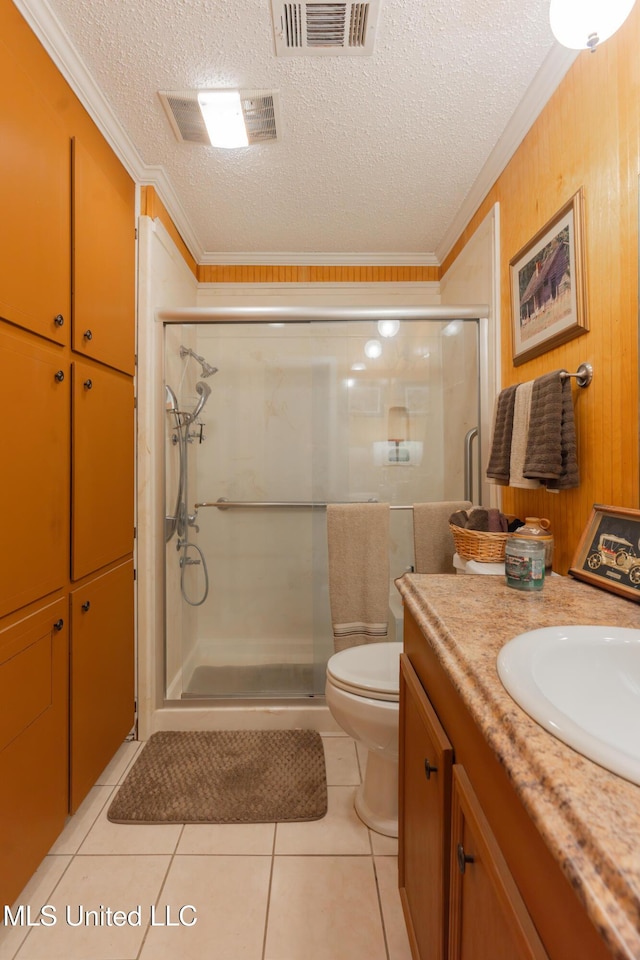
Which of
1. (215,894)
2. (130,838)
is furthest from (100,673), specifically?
(215,894)

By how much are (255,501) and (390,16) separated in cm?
181

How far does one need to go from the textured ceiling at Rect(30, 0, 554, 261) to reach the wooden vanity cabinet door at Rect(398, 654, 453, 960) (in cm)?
178

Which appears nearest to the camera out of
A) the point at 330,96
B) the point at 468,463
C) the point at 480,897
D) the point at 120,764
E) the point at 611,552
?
the point at 480,897

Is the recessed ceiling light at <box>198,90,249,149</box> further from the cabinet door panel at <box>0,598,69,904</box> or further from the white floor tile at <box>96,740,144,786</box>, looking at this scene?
the white floor tile at <box>96,740,144,786</box>

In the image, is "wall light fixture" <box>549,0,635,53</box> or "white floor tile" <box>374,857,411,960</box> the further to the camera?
"white floor tile" <box>374,857,411,960</box>

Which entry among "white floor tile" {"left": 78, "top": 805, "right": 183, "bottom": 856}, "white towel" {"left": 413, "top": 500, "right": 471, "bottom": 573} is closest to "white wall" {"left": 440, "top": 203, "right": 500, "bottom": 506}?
"white towel" {"left": 413, "top": 500, "right": 471, "bottom": 573}

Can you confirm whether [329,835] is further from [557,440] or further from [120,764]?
[557,440]

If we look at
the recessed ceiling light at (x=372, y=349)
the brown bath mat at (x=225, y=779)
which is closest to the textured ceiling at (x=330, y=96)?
the recessed ceiling light at (x=372, y=349)

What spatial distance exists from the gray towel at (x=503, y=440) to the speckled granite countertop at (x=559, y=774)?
729mm

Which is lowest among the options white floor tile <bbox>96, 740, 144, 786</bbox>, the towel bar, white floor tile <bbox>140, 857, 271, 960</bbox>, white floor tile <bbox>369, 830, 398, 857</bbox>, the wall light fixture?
white floor tile <bbox>140, 857, 271, 960</bbox>

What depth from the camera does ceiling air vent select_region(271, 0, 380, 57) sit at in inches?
49.0

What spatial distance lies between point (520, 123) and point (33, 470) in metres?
1.97

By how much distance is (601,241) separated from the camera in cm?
121

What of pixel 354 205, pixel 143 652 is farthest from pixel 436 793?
→ pixel 354 205
